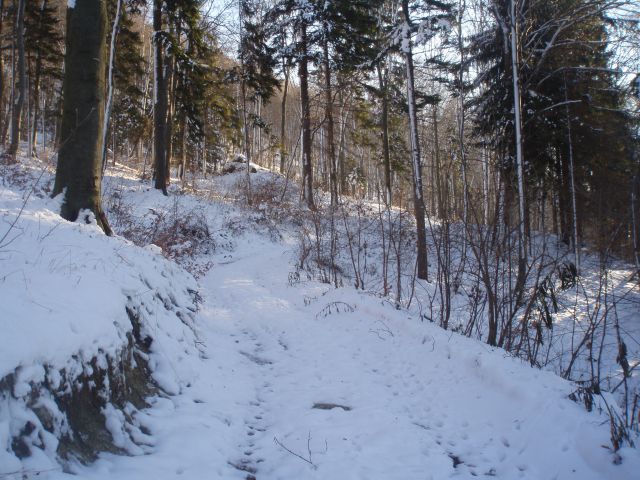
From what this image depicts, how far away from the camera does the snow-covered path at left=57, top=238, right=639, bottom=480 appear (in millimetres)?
2836

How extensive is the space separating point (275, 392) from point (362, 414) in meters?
1.03

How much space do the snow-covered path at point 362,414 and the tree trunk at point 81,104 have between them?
2775mm

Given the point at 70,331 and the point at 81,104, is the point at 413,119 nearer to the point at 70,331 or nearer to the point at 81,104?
the point at 81,104

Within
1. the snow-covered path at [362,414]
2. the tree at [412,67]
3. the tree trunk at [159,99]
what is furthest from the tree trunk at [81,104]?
the tree trunk at [159,99]

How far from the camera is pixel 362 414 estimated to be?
3770 millimetres

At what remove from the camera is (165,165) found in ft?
52.7

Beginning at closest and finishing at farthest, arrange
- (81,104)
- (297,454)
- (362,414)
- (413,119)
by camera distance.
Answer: (297,454) < (362,414) < (81,104) < (413,119)

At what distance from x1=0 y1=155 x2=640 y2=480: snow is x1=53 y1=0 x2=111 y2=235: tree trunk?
0.44 meters

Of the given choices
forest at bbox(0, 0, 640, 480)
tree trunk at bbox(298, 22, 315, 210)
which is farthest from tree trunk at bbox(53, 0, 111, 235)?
tree trunk at bbox(298, 22, 315, 210)

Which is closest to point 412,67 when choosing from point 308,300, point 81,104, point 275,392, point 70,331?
point 308,300

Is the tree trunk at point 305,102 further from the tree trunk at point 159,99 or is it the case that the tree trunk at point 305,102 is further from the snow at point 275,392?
the snow at point 275,392

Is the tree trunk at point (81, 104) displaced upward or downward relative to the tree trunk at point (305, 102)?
downward

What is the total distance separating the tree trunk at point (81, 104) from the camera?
217 inches

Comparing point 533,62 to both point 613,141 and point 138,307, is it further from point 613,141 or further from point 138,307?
point 138,307
